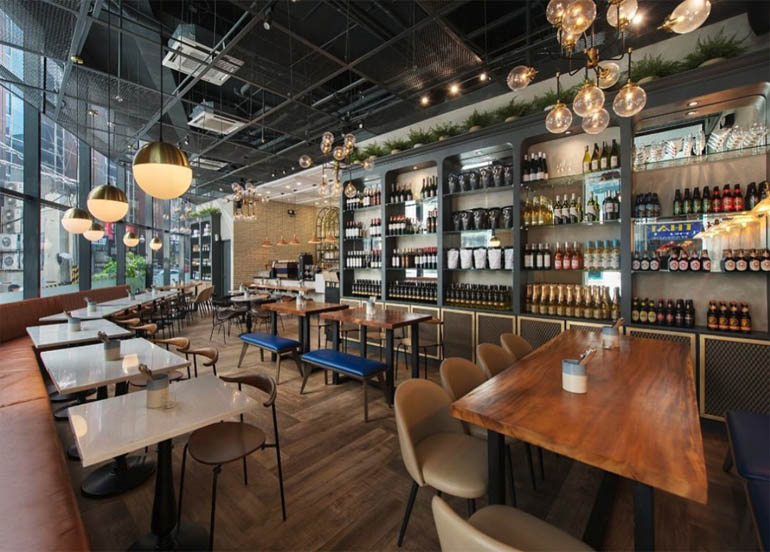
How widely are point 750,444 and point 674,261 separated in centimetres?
197

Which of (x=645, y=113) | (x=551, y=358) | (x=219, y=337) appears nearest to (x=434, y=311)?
(x=551, y=358)

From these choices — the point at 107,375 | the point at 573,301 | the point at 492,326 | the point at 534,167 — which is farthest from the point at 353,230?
the point at 107,375

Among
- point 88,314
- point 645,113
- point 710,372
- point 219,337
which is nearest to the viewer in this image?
point 710,372

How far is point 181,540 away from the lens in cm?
178

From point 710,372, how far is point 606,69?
2800 mm

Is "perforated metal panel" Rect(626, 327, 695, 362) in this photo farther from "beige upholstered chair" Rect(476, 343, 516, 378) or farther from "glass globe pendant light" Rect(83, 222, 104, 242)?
"glass globe pendant light" Rect(83, 222, 104, 242)

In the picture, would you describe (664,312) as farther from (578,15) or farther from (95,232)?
(95,232)

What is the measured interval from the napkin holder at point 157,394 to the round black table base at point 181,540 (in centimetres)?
76

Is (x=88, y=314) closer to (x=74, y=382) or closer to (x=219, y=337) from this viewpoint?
(x=219, y=337)

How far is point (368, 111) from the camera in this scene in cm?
614

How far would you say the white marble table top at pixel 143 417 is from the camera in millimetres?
1330

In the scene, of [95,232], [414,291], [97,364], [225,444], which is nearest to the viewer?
[225,444]

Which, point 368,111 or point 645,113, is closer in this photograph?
point 645,113

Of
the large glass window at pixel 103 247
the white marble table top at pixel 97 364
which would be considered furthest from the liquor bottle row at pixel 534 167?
the large glass window at pixel 103 247
